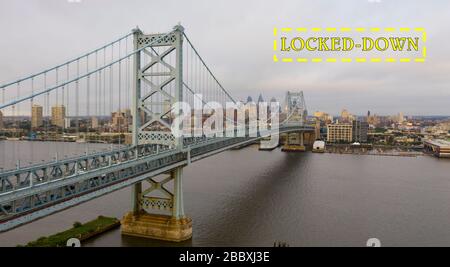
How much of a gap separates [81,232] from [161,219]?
1.65 meters

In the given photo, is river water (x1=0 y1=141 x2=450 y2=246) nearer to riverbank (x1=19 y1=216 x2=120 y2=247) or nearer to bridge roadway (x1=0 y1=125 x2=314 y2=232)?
riverbank (x1=19 y1=216 x2=120 y2=247)

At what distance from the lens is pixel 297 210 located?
429 inches

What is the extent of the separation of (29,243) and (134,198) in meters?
2.19

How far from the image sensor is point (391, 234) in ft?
28.8

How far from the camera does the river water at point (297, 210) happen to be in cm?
836

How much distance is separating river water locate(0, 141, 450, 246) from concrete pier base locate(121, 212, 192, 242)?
190 mm

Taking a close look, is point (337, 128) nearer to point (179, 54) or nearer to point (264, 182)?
point (264, 182)

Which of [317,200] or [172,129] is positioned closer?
[172,129]

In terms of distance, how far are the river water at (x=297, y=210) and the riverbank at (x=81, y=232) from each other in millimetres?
194

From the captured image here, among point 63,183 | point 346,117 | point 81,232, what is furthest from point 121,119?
point 346,117

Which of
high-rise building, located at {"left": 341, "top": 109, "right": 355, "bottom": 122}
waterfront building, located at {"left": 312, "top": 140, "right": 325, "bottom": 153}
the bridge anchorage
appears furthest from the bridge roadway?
high-rise building, located at {"left": 341, "top": 109, "right": 355, "bottom": 122}

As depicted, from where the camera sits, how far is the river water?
8.36 metres

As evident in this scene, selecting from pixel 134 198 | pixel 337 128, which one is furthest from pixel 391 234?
pixel 337 128

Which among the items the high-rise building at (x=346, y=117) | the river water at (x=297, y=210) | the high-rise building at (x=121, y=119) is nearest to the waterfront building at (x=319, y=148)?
the river water at (x=297, y=210)
